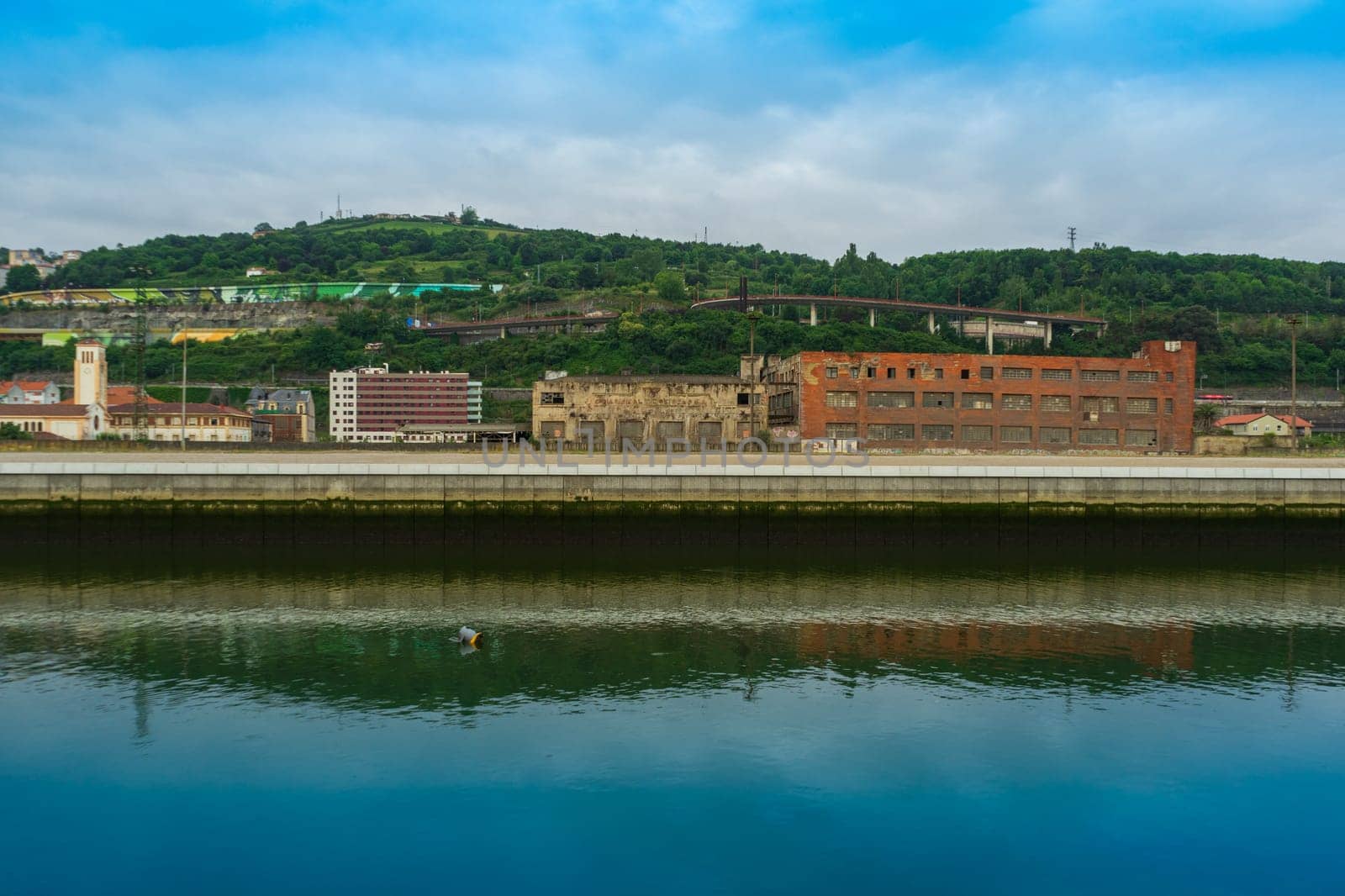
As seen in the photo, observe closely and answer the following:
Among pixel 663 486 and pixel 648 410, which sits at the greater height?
pixel 648 410

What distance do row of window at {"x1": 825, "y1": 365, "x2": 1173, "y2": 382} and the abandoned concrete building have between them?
7750 mm

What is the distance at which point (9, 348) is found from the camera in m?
172

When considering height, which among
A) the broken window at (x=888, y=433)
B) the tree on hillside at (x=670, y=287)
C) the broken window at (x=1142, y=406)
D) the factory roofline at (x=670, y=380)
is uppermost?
the tree on hillside at (x=670, y=287)

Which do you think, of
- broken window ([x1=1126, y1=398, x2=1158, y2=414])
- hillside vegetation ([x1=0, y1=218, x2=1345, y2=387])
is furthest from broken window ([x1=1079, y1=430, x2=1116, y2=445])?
hillside vegetation ([x1=0, y1=218, x2=1345, y2=387])

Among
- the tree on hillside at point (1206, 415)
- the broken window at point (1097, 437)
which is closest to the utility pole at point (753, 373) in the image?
the broken window at point (1097, 437)

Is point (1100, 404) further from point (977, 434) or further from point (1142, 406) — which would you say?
point (977, 434)

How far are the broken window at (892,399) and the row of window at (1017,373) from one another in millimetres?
1268

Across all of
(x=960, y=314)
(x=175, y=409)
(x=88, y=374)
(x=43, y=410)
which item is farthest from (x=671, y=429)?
(x=960, y=314)

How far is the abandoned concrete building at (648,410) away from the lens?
235 feet

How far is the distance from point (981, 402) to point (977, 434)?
8.27ft

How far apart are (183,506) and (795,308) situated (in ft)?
417

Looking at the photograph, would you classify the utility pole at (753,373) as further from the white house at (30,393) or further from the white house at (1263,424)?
the white house at (30,393)

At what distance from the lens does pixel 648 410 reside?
71.8 metres

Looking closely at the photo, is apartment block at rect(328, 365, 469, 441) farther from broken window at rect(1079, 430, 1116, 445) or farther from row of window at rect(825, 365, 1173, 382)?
broken window at rect(1079, 430, 1116, 445)
